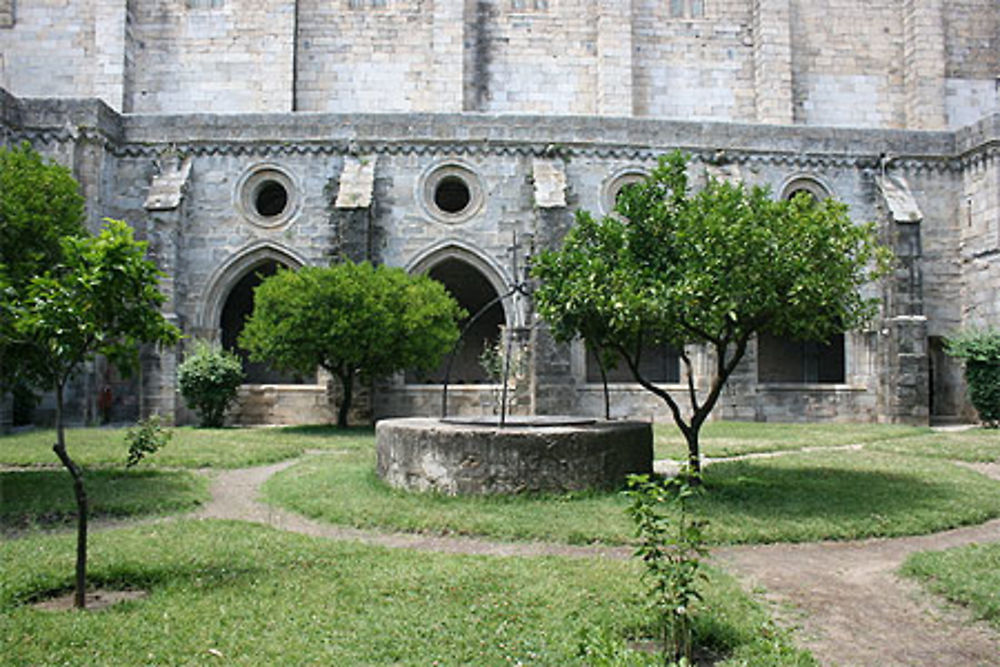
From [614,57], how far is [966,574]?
19.2m

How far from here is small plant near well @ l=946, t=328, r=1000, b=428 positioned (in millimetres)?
15820

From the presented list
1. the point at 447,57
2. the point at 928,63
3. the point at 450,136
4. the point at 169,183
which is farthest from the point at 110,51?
the point at 928,63

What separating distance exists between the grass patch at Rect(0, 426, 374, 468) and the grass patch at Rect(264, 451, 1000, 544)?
1805 millimetres

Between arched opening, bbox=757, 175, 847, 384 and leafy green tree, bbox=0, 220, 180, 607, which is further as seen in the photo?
arched opening, bbox=757, 175, 847, 384

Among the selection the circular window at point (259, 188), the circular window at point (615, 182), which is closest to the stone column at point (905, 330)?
the circular window at point (615, 182)

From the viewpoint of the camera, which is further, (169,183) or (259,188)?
(259,188)

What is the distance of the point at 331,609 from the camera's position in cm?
442

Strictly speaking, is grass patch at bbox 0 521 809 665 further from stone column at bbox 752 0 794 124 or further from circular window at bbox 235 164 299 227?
stone column at bbox 752 0 794 124

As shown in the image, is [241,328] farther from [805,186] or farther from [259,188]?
[805,186]

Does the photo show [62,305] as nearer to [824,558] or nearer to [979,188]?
[824,558]

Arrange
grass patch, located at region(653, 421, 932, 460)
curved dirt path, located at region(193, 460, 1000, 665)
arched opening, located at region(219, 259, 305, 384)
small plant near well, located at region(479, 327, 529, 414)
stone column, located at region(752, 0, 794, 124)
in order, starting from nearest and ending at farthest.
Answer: curved dirt path, located at region(193, 460, 1000, 665)
grass patch, located at region(653, 421, 932, 460)
small plant near well, located at region(479, 327, 529, 414)
arched opening, located at region(219, 259, 305, 384)
stone column, located at region(752, 0, 794, 124)

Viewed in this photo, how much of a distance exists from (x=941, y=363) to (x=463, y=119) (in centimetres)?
1375

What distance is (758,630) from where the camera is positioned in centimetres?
413

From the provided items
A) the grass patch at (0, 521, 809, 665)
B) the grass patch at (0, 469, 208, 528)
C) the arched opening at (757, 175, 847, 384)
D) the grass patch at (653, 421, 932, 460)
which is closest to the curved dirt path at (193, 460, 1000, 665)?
the grass patch at (0, 521, 809, 665)
